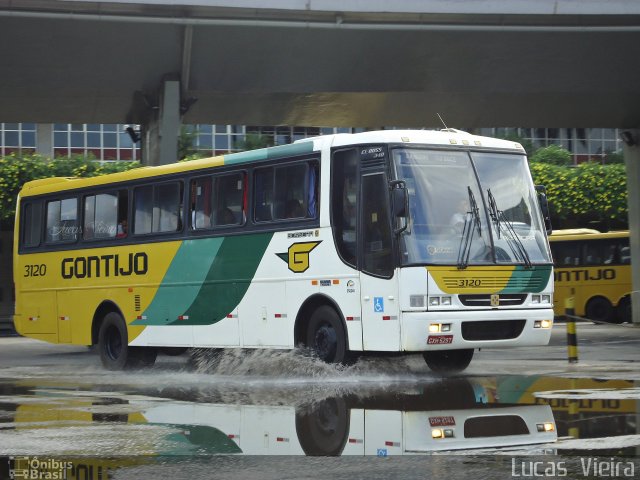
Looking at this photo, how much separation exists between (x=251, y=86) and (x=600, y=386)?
50.5 feet

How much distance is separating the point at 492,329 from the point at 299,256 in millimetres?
2804

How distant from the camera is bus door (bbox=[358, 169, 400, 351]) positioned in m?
14.0

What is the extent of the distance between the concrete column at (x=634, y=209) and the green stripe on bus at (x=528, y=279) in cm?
1806

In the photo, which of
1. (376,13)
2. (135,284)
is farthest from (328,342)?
(376,13)

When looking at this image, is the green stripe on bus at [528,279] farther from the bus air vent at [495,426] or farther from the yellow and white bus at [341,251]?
the bus air vent at [495,426]

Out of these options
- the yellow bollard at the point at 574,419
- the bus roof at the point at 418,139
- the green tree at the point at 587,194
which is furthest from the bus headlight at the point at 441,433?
the green tree at the point at 587,194

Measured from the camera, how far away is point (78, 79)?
25.4 metres

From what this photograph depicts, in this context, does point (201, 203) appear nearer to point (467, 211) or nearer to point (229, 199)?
point (229, 199)

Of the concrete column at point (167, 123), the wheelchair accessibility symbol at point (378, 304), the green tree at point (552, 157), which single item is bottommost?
the wheelchair accessibility symbol at point (378, 304)

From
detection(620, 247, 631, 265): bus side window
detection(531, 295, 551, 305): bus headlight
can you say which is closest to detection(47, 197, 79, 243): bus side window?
detection(531, 295, 551, 305): bus headlight

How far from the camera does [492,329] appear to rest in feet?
47.1

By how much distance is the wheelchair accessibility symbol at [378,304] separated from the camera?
46.4ft

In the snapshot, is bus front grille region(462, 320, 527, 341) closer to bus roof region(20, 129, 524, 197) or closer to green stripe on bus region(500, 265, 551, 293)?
green stripe on bus region(500, 265, 551, 293)

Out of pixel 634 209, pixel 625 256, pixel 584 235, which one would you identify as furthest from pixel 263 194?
pixel 584 235
